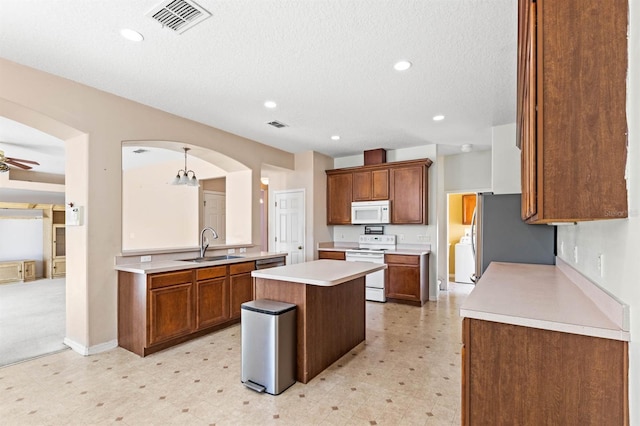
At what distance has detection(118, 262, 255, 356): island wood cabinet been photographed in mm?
3178

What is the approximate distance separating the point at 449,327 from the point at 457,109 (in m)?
2.72

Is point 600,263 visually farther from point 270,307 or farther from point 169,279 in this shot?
point 169,279

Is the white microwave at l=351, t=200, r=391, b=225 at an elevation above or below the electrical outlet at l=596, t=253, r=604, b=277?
above

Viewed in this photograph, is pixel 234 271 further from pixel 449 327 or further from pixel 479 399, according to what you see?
pixel 479 399

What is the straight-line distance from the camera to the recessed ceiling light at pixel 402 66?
2.74 metres

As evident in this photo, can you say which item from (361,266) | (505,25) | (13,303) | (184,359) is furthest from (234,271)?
(13,303)

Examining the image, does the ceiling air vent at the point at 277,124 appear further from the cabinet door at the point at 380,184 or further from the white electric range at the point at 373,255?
the white electric range at the point at 373,255

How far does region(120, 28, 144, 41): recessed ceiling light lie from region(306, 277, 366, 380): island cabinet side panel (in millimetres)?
2324

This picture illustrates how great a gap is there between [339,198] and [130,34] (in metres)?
4.38

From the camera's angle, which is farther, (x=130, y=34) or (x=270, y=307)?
(x=270, y=307)

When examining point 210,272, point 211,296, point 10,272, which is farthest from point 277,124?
point 10,272

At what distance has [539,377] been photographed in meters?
1.37

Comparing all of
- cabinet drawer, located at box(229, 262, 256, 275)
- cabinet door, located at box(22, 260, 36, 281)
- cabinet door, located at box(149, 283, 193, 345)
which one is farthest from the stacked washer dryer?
cabinet door, located at box(22, 260, 36, 281)

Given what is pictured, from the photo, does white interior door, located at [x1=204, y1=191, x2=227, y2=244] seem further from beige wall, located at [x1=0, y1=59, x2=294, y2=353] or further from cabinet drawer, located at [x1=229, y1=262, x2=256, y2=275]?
beige wall, located at [x1=0, y1=59, x2=294, y2=353]
